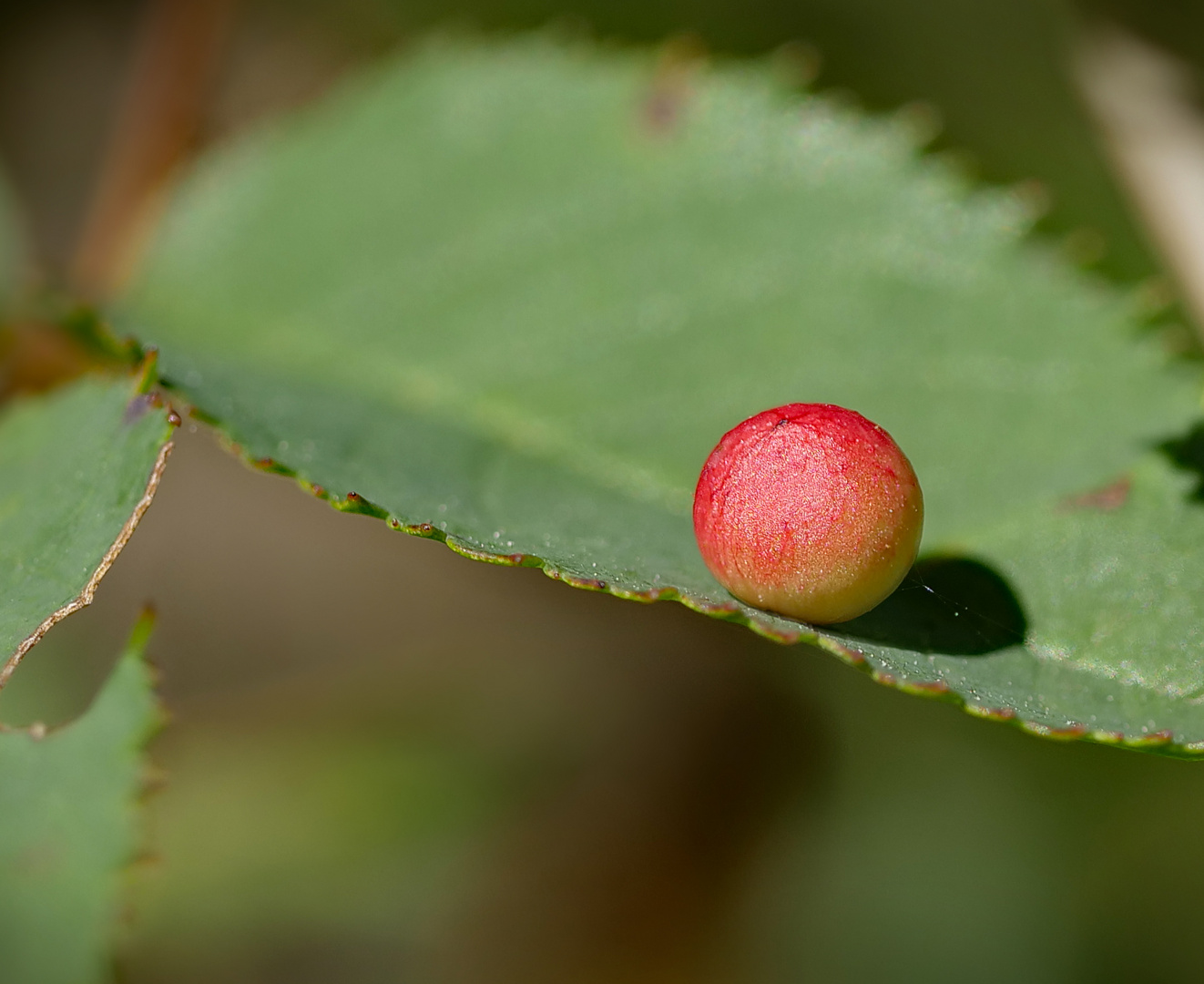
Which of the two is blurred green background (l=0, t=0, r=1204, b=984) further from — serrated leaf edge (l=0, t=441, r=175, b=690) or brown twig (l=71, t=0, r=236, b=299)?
serrated leaf edge (l=0, t=441, r=175, b=690)

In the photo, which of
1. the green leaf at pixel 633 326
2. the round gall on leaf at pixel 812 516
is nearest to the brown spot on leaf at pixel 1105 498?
the green leaf at pixel 633 326

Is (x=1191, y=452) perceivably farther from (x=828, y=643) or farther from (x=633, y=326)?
(x=633, y=326)

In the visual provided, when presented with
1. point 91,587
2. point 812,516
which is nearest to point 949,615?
point 812,516

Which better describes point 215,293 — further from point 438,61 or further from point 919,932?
point 919,932

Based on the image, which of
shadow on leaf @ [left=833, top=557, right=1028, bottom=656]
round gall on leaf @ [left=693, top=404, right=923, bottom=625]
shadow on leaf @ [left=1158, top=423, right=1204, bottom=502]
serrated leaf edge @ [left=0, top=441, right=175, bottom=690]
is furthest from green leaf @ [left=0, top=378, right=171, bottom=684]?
shadow on leaf @ [left=1158, top=423, right=1204, bottom=502]

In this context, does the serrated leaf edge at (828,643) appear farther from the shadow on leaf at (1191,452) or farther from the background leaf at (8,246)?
the background leaf at (8,246)

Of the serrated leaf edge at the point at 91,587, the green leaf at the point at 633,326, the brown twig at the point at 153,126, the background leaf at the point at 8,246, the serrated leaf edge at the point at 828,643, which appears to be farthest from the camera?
the brown twig at the point at 153,126
